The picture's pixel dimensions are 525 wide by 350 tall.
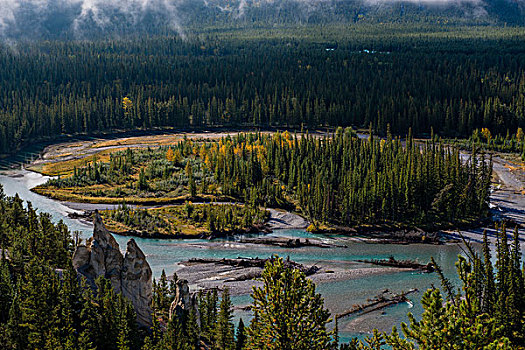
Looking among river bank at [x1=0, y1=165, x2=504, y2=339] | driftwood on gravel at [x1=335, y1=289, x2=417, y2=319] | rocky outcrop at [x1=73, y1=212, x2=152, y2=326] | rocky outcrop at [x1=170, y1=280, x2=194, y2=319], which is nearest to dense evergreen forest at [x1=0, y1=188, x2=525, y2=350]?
rocky outcrop at [x1=170, y1=280, x2=194, y2=319]

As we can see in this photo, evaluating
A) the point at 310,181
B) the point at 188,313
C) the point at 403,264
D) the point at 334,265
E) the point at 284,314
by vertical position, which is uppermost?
the point at 284,314

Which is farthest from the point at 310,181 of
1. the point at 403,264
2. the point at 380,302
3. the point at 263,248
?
the point at 380,302

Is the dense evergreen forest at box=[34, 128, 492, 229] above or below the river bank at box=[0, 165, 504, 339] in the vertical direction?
above

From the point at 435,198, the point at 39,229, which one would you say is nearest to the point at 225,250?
the point at 39,229

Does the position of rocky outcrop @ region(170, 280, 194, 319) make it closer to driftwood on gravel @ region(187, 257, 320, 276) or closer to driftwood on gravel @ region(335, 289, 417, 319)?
driftwood on gravel @ region(335, 289, 417, 319)

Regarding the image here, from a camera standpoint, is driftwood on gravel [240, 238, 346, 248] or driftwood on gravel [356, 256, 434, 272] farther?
driftwood on gravel [240, 238, 346, 248]

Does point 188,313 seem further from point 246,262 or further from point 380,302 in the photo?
point 246,262

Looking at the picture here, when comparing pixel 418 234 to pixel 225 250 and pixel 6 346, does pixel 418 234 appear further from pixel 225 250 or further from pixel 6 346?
pixel 6 346
